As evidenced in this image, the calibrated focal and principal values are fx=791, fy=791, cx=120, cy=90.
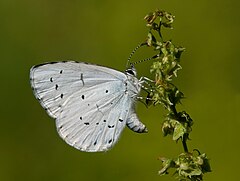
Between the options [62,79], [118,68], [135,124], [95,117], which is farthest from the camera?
[118,68]

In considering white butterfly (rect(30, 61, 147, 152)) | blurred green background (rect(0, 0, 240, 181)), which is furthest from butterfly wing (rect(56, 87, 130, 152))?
blurred green background (rect(0, 0, 240, 181))

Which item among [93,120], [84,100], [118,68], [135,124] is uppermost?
[118,68]

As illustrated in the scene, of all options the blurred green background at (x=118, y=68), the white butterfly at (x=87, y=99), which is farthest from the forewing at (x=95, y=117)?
the blurred green background at (x=118, y=68)

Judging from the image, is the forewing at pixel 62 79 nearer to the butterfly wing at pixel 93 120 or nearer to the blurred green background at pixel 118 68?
the butterfly wing at pixel 93 120

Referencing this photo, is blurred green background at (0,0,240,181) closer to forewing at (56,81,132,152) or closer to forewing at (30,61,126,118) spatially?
forewing at (56,81,132,152)

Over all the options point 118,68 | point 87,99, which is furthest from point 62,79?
point 118,68

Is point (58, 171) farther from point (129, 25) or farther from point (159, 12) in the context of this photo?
point (159, 12)

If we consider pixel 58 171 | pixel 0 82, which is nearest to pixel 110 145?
pixel 58 171

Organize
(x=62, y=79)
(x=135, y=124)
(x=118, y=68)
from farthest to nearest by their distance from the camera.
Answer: (x=118, y=68) < (x=62, y=79) < (x=135, y=124)

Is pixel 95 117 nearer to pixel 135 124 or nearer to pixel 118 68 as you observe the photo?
pixel 135 124
